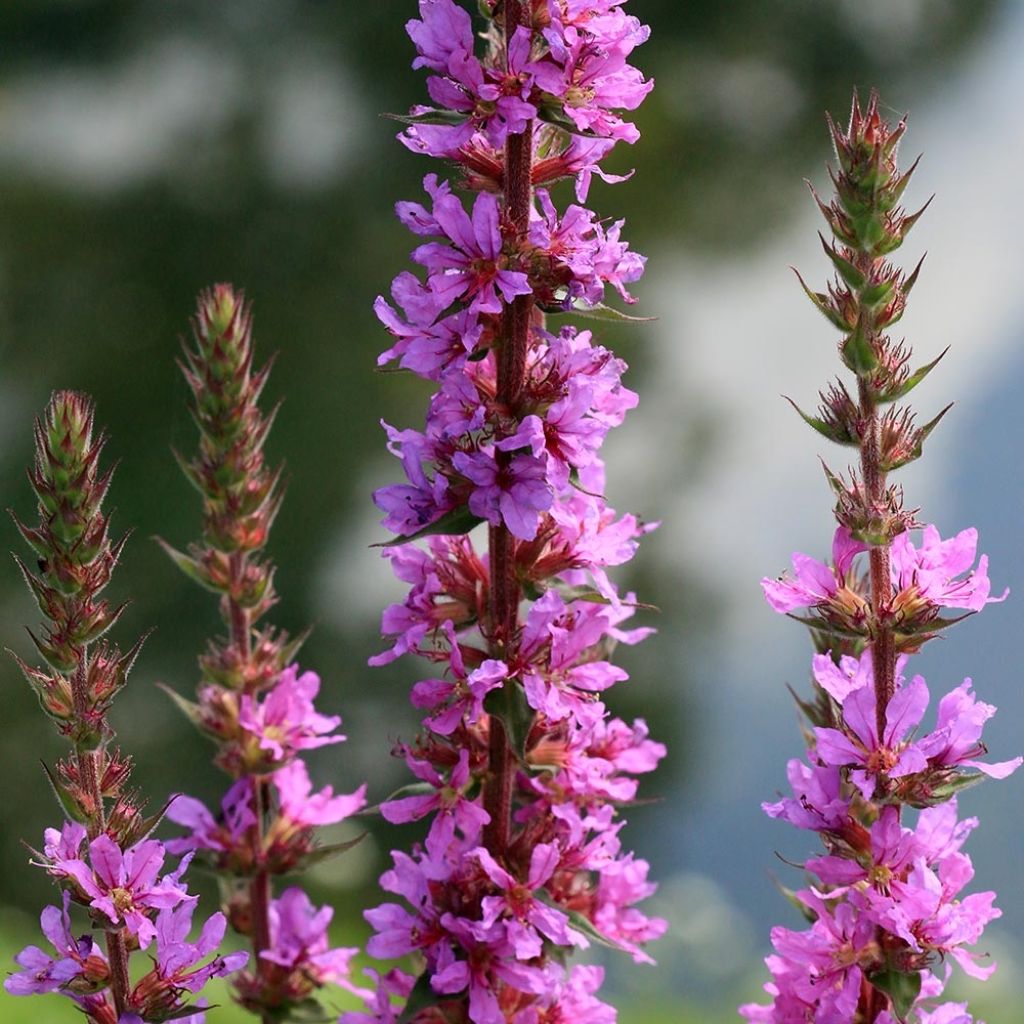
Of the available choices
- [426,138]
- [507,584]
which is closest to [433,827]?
[507,584]

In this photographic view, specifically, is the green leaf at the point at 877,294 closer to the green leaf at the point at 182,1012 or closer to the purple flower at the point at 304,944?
the green leaf at the point at 182,1012

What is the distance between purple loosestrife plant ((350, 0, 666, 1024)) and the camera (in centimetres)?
180

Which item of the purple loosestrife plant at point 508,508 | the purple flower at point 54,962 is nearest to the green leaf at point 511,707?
the purple loosestrife plant at point 508,508

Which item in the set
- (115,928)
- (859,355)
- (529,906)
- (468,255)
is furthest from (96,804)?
(859,355)

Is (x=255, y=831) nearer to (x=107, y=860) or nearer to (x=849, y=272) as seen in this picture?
(x=107, y=860)

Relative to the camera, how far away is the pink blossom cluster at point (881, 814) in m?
1.67

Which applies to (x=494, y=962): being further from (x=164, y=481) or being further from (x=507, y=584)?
(x=164, y=481)

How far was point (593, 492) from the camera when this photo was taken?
197 centimetres

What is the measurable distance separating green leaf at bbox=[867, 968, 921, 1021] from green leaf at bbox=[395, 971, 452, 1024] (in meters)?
0.54

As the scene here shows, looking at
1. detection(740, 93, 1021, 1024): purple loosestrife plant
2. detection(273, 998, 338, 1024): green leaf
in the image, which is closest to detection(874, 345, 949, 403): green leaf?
detection(740, 93, 1021, 1024): purple loosestrife plant

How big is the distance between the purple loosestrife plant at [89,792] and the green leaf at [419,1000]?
25 cm

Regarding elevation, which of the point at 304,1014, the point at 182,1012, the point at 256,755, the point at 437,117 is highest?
the point at 437,117

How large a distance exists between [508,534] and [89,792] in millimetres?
612

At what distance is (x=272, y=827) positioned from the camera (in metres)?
2.24
